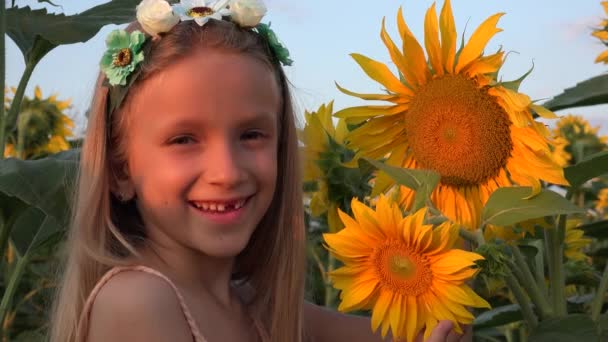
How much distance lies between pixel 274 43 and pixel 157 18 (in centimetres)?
18

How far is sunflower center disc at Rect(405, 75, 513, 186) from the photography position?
45.4 inches

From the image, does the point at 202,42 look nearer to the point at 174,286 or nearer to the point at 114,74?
the point at 114,74

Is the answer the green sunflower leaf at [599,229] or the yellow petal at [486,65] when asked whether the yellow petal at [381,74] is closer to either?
the yellow petal at [486,65]

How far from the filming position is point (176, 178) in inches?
46.0

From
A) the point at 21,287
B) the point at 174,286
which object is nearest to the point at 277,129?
the point at 174,286

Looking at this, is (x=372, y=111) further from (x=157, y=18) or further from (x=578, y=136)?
(x=578, y=136)

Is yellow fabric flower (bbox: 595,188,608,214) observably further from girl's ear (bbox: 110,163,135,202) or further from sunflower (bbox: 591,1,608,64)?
girl's ear (bbox: 110,163,135,202)

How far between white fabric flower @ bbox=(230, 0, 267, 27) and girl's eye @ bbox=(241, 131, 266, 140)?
18cm

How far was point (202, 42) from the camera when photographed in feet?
4.05

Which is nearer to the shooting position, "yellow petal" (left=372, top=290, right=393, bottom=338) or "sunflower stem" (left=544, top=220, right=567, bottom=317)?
"yellow petal" (left=372, top=290, right=393, bottom=338)

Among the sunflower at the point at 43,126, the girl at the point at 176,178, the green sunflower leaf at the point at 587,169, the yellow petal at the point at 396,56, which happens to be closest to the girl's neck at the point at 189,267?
the girl at the point at 176,178

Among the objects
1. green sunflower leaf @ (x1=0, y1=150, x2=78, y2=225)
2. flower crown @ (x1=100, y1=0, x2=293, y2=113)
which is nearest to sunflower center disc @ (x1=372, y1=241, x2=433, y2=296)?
flower crown @ (x1=100, y1=0, x2=293, y2=113)

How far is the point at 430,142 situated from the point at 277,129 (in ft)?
0.88

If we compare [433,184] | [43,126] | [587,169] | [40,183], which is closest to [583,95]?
[587,169]
